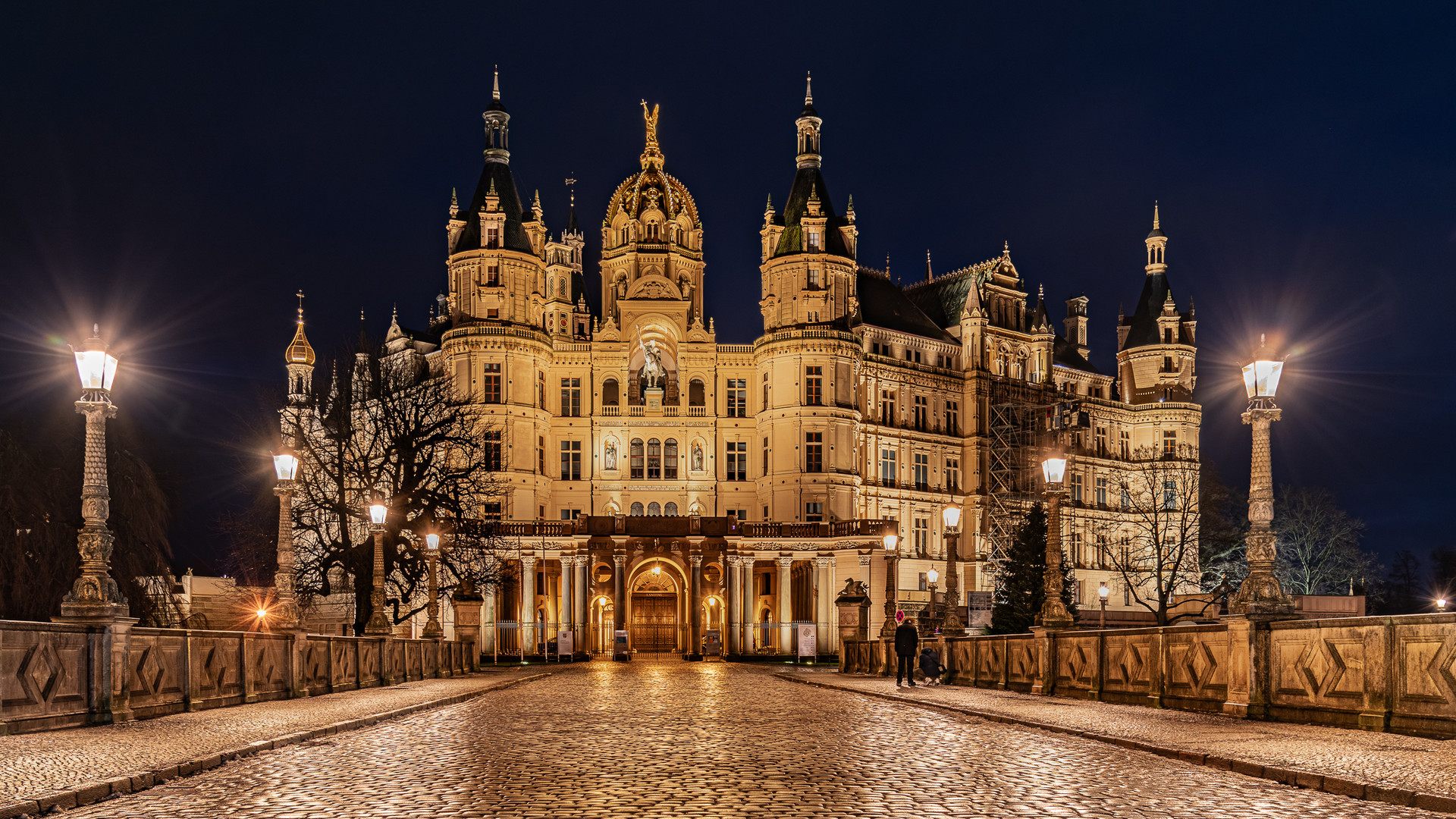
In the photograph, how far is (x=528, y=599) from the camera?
212ft

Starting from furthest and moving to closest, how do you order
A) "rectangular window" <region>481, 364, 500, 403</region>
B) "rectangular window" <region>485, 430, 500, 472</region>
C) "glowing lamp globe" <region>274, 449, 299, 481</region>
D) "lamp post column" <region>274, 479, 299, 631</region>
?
"rectangular window" <region>481, 364, 500, 403</region> → "rectangular window" <region>485, 430, 500, 472</region> → "glowing lamp globe" <region>274, 449, 299, 481</region> → "lamp post column" <region>274, 479, 299, 631</region>

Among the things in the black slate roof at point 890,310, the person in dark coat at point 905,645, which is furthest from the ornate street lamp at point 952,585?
the black slate roof at point 890,310

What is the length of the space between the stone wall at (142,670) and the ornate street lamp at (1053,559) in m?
13.1

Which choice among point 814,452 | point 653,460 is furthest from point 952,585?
point 653,460

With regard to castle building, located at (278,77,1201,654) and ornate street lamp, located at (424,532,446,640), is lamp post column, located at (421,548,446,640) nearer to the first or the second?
ornate street lamp, located at (424,532,446,640)

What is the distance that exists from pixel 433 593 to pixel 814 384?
34.3 m

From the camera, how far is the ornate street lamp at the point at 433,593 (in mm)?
36281

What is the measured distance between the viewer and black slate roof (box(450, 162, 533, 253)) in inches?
2682

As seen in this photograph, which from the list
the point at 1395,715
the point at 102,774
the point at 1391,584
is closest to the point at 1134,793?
the point at 1395,715

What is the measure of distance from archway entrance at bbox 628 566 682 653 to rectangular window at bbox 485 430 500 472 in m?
9.21

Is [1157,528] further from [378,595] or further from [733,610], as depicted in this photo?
[378,595]

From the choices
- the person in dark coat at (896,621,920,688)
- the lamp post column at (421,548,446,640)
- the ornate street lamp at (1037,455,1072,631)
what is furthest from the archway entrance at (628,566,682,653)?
the ornate street lamp at (1037,455,1072,631)

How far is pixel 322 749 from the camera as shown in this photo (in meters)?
13.7

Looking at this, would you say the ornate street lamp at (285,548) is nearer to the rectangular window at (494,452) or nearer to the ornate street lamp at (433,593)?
the ornate street lamp at (433,593)
